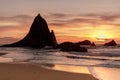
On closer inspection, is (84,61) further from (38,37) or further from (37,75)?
(38,37)

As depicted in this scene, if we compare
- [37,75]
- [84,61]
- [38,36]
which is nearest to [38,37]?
[38,36]

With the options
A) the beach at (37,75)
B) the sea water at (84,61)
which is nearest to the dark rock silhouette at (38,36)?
the sea water at (84,61)

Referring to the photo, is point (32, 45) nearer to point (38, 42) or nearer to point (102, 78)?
point (38, 42)

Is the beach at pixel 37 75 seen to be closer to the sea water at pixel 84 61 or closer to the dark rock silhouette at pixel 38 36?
the sea water at pixel 84 61

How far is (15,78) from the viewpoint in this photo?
10594 mm

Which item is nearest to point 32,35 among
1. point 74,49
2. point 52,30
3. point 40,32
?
point 40,32

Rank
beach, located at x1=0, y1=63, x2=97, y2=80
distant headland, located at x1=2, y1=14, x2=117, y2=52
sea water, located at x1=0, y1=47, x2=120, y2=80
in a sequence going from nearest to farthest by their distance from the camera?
beach, located at x1=0, y1=63, x2=97, y2=80
sea water, located at x1=0, y1=47, x2=120, y2=80
distant headland, located at x1=2, y1=14, x2=117, y2=52

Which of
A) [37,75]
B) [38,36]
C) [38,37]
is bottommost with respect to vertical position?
[38,37]

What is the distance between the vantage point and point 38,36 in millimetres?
85500

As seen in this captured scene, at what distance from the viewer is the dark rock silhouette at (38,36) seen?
83312 millimetres

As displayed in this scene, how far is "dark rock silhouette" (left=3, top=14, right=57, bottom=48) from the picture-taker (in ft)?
273

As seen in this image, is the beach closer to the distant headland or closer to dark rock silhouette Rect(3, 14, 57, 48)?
the distant headland

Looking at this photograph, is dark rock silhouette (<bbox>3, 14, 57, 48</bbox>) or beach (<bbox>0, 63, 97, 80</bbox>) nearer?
beach (<bbox>0, 63, 97, 80</bbox>)

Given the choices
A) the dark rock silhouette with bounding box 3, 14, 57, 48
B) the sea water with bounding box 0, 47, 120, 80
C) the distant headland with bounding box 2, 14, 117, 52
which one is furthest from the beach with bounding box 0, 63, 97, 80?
the dark rock silhouette with bounding box 3, 14, 57, 48
